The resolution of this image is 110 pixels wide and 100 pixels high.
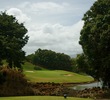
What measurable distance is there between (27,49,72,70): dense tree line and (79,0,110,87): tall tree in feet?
386

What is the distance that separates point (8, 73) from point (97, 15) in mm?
15563

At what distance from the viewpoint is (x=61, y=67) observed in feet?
550

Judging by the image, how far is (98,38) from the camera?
43719 millimetres

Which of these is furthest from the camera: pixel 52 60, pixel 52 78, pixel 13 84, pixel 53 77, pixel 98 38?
pixel 52 60

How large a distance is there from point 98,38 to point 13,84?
46.0 feet

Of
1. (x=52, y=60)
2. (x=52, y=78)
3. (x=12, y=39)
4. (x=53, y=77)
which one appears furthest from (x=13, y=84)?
(x=52, y=60)

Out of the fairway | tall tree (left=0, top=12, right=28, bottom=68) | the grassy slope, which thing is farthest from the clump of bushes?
the grassy slope

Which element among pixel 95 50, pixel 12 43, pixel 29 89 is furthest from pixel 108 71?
pixel 12 43

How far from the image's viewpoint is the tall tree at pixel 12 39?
65.5 meters

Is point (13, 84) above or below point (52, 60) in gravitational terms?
below

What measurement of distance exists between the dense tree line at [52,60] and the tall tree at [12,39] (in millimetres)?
89430

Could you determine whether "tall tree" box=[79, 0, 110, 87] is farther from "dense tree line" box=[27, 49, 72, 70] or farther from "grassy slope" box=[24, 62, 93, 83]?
"dense tree line" box=[27, 49, 72, 70]

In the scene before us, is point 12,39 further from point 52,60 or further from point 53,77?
point 52,60

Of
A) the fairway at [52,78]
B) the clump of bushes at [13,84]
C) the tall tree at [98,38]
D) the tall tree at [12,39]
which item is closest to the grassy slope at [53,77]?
the fairway at [52,78]
